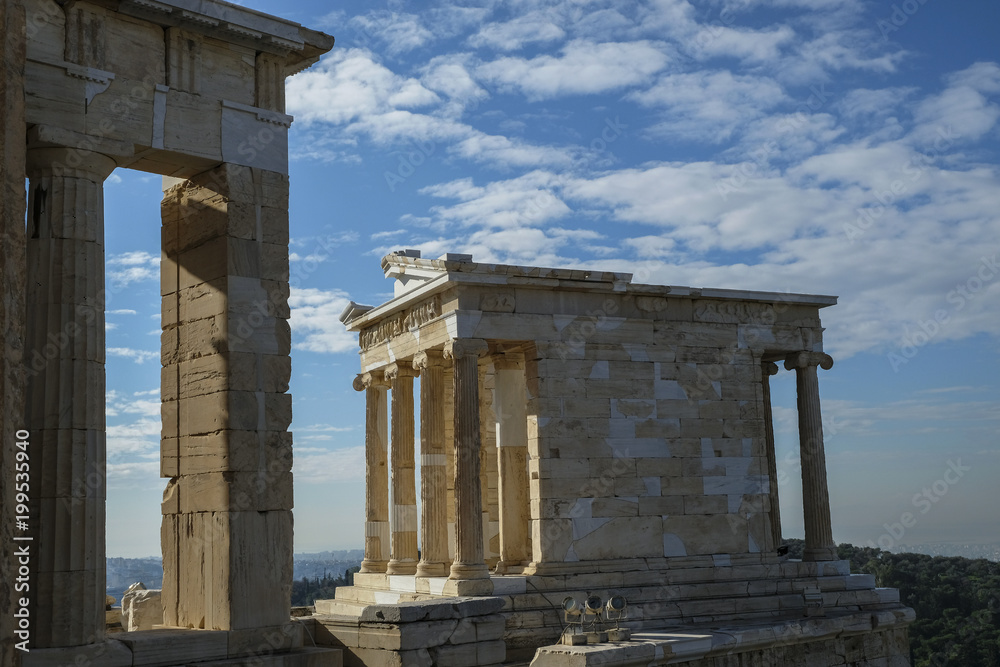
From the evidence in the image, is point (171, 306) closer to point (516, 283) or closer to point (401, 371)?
point (516, 283)

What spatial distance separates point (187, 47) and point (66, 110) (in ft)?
5.95

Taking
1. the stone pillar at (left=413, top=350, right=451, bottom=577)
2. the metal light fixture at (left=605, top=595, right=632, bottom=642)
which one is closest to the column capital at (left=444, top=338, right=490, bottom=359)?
the stone pillar at (left=413, top=350, right=451, bottom=577)

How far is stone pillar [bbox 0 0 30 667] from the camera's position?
9.20 m

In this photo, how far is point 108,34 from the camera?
1195 cm

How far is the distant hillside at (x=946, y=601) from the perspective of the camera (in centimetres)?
3875

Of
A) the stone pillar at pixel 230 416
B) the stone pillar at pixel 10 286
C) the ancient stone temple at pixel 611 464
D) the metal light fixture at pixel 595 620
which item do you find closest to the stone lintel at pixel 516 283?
the ancient stone temple at pixel 611 464

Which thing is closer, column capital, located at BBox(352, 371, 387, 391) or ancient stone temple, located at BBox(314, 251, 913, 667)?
ancient stone temple, located at BBox(314, 251, 913, 667)

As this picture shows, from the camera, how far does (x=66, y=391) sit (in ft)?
36.6

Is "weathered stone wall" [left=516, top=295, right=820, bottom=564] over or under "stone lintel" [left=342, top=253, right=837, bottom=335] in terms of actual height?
under

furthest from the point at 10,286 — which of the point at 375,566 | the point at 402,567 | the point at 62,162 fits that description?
the point at 375,566

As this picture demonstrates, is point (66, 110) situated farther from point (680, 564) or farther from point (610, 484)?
point (680, 564)

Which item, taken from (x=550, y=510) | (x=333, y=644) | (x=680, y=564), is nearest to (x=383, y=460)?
(x=550, y=510)

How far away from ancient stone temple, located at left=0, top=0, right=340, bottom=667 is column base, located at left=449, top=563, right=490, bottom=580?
8.66 m

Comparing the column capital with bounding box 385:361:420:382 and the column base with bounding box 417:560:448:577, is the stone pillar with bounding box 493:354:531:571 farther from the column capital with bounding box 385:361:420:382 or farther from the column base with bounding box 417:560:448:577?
the column capital with bounding box 385:361:420:382
